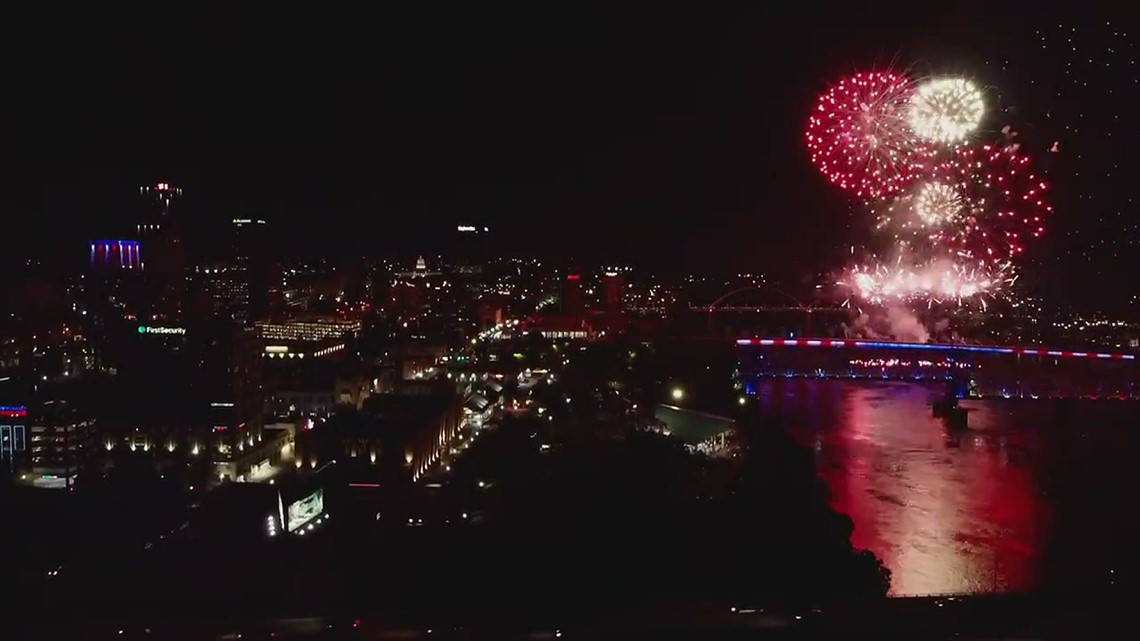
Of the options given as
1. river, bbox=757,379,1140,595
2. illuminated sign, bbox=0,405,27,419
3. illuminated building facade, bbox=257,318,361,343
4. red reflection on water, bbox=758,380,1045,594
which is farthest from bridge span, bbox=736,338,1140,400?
illuminated sign, bbox=0,405,27,419

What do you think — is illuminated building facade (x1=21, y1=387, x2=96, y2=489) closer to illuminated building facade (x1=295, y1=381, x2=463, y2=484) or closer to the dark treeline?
illuminated building facade (x1=295, y1=381, x2=463, y2=484)

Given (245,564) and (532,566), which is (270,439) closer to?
(245,564)

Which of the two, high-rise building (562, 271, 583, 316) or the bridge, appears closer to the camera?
high-rise building (562, 271, 583, 316)

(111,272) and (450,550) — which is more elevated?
(111,272)

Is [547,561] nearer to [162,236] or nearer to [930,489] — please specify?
[930,489]

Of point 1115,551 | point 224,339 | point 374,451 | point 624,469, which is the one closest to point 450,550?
point 624,469

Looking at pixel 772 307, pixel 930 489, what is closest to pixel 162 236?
pixel 772 307

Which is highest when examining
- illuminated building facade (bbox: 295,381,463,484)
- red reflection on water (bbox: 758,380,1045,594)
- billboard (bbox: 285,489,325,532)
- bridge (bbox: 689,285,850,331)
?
bridge (bbox: 689,285,850,331)
